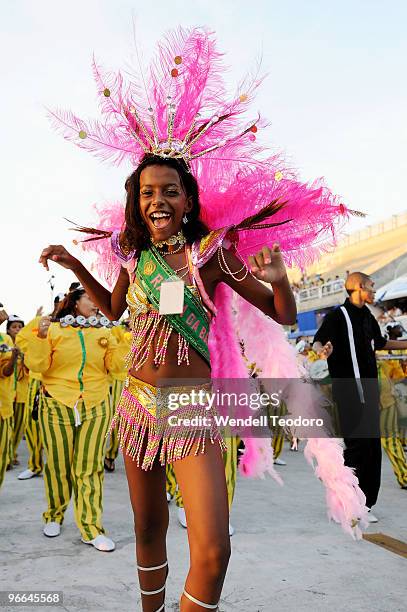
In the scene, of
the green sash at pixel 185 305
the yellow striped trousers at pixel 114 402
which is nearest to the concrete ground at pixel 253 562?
the green sash at pixel 185 305

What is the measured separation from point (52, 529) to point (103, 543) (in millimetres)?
533

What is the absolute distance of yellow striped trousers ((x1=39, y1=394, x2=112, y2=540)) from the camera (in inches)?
157

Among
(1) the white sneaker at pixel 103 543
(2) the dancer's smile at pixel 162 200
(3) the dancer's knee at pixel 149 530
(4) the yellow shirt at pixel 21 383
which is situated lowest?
(1) the white sneaker at pixel 103 543

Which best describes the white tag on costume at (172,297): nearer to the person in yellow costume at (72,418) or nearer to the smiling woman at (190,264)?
the smiling woman at (190,264)

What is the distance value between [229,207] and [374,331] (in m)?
2.80

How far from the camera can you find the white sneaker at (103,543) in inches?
144

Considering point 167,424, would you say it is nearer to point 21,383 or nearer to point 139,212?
point 139,212

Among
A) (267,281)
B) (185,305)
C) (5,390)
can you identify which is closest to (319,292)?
(5,390)

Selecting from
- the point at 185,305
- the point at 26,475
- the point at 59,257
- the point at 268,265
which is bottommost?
the point at 26,475

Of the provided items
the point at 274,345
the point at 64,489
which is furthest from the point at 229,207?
the point at 64,489

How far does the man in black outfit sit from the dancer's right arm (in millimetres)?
2207

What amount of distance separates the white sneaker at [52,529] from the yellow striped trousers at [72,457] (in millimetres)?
43

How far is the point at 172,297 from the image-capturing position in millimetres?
2131

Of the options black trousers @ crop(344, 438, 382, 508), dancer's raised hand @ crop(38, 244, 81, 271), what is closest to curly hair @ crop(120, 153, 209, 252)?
dancer's raised hand @ crop(38, 244, 81, 271)
